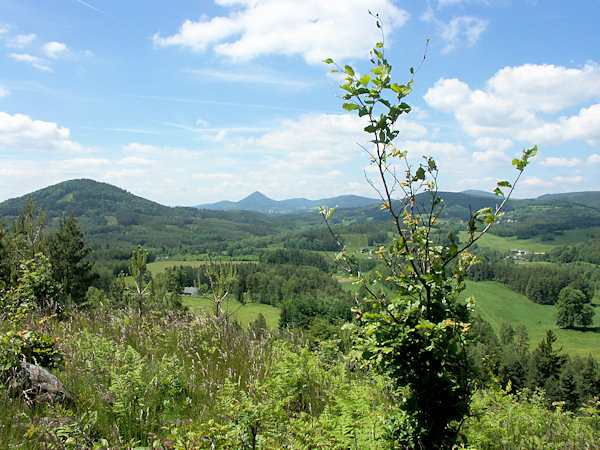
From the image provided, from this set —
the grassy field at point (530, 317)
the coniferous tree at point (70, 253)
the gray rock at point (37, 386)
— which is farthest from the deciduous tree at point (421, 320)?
the grassy field at point (530, 317)

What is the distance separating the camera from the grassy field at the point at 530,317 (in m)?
79.9

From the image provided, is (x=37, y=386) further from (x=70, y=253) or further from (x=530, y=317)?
(x=530, y=317)

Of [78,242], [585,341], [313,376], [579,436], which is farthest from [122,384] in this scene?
[585,341]

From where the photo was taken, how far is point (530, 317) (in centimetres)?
10006

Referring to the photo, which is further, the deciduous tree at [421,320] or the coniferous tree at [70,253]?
the coniferous tree at [70,253]

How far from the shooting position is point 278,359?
5695 mm

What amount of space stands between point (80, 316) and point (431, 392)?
890cm

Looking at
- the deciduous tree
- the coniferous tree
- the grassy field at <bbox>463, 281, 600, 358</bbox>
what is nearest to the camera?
the deciduous tree

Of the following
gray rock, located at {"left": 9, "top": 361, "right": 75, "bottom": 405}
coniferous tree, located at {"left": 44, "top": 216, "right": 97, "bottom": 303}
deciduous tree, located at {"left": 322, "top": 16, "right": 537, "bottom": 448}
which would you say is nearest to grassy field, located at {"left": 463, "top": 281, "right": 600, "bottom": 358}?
coniferous tree, located at {"left": 44, "top": 216, "right": 97, "bottom": 303}

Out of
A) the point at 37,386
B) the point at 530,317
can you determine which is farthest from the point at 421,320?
the point at 530,317

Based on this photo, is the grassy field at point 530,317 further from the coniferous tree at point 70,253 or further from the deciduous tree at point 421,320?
the deciduous tree at point 421,320

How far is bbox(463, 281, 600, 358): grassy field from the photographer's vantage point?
7994cm

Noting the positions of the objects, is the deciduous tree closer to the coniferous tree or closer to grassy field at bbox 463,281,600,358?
the coniferous tree

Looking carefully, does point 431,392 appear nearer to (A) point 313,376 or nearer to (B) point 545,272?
(A) point 313,376
